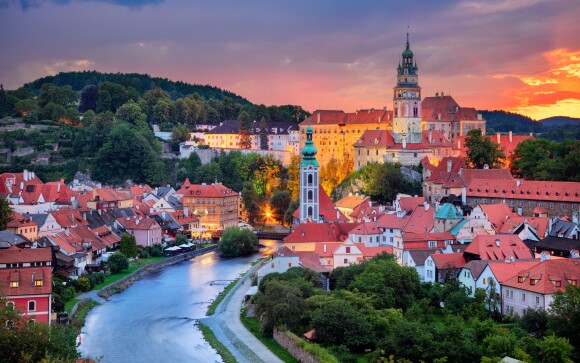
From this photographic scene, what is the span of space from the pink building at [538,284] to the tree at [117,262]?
2062 centimetres

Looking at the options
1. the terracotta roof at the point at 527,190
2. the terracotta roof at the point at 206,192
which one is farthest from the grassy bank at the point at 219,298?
the terracotta roof at the point at 206,192

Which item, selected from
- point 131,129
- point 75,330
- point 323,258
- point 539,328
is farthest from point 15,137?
point 539,328

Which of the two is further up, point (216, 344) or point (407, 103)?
point (407, 103)

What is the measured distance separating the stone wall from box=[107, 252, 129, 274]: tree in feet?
47.6

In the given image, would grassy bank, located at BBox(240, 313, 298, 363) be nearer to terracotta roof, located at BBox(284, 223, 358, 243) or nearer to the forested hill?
terracotta roof, located at BBox(284, 223, 358, 243)

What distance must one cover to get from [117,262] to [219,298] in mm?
6985

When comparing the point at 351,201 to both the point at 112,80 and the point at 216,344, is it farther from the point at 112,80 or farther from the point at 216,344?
the point at 112,80

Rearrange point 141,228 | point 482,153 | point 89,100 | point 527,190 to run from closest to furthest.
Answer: point 527,190, point 141,228, point 482,153, point 89,100

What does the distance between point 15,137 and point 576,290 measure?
6005 centimetres

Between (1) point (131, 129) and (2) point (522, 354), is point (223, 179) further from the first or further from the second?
(2) point (522, 354)

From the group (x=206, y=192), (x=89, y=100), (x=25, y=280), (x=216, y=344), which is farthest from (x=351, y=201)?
(x=89, y=100)

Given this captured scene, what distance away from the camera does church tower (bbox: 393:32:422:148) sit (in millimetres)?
58219

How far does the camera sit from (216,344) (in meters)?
28.4

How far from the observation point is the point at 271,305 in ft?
93.9
